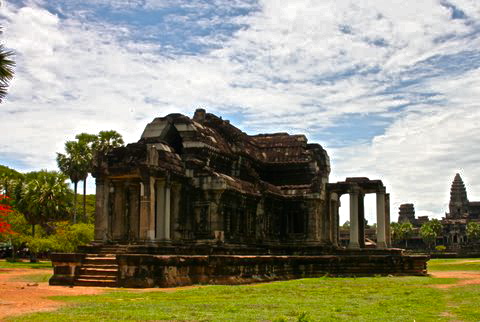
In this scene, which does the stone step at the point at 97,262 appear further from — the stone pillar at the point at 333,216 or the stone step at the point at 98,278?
the stone pillar at the point at 333,216

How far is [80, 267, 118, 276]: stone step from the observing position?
21075mm

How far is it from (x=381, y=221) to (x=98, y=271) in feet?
62.2

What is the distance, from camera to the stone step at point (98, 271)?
21.1m

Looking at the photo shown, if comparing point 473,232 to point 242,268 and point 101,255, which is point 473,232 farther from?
point 101,255

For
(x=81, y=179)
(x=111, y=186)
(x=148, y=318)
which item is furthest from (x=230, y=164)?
(x=81, y=179)

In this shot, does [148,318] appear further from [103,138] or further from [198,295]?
[103,138]

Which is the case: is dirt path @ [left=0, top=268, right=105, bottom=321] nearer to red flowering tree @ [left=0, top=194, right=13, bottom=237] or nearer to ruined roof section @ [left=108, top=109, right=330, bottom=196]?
ruined roof section @ [left=108, top=109, right=330, bottom=196]

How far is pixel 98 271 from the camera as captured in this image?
21.3m

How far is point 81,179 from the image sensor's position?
5528 centimetres

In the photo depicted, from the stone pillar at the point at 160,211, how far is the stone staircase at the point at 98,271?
3213 mm

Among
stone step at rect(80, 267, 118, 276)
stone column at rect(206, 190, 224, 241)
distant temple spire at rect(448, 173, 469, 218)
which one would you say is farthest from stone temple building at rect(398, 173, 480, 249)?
stone step at rect(80, 267, 118, 276)

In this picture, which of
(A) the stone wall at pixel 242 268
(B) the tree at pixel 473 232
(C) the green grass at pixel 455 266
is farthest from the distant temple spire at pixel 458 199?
(A) the stone wall at pixel 242 268

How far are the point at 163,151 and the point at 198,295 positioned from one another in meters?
10.7

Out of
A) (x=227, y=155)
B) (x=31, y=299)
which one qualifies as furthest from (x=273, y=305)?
(x=227, y=155)
